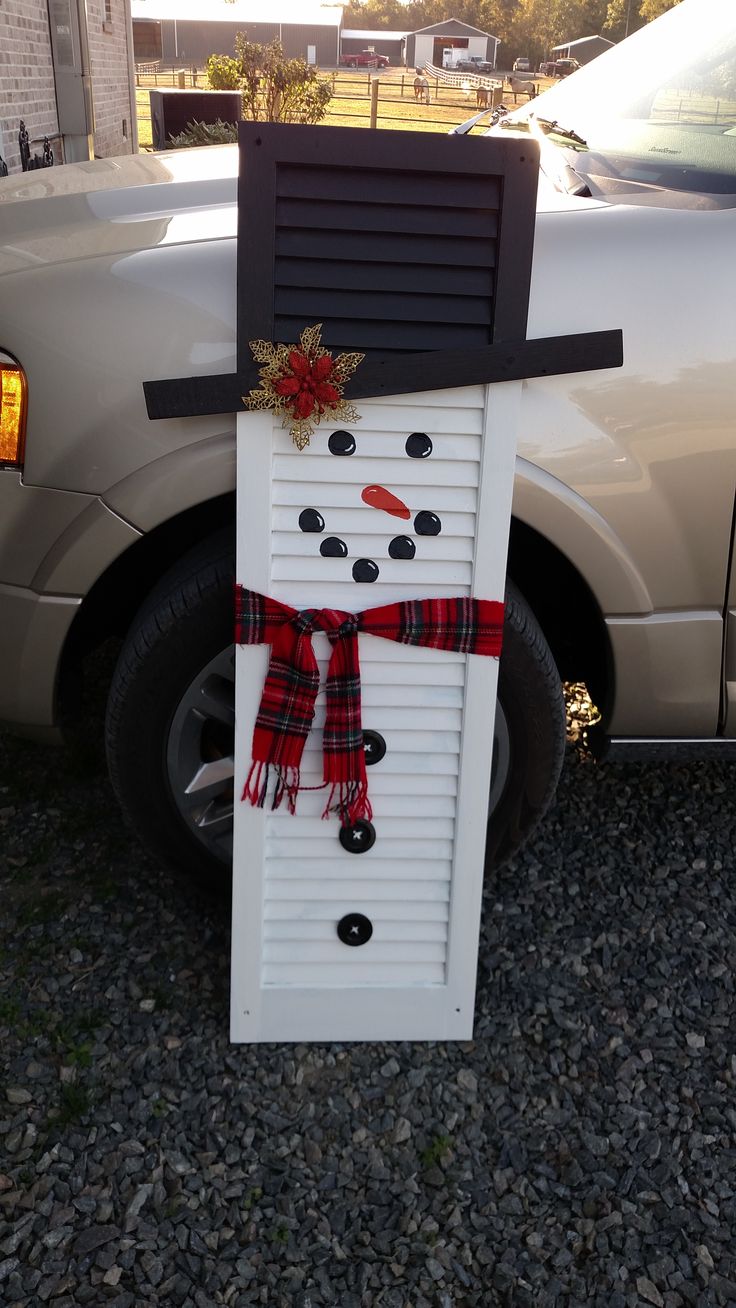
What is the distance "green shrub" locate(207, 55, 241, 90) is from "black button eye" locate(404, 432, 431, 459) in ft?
52.2

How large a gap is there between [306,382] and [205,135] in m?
7.78

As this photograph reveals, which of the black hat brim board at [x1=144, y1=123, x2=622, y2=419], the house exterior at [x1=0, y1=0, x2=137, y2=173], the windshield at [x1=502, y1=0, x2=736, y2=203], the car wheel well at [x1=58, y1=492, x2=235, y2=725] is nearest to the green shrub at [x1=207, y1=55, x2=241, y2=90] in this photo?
the house exterior at [x1=0, y1=0, x2=137, y2=173]

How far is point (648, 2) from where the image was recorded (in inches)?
869

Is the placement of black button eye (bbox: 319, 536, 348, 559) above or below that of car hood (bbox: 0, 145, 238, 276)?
below

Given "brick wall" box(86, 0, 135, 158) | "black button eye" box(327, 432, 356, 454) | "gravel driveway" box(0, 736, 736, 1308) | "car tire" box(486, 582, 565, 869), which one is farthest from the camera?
"brick wall" box(86, 0, 135, 158)

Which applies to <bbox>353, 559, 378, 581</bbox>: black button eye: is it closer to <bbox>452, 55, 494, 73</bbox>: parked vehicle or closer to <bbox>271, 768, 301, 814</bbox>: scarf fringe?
<bbox>271, 768, 301, 814</bbox>: scarf fringe

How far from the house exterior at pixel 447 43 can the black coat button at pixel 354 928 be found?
65587 millimetres

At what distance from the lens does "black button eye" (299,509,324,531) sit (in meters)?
1.90

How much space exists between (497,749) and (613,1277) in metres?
0.95

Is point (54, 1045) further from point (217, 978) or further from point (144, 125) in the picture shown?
point (144, 125)

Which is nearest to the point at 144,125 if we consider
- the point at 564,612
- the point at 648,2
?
the point at 648,2

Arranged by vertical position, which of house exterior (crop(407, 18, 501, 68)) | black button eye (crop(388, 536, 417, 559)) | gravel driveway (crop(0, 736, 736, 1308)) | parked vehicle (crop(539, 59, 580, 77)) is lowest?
gravel driveway (crop(0, 736, 736, 1308))

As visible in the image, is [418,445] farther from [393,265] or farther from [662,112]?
[662,112]

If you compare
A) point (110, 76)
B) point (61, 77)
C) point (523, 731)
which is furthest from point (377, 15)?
point (523, 731)
